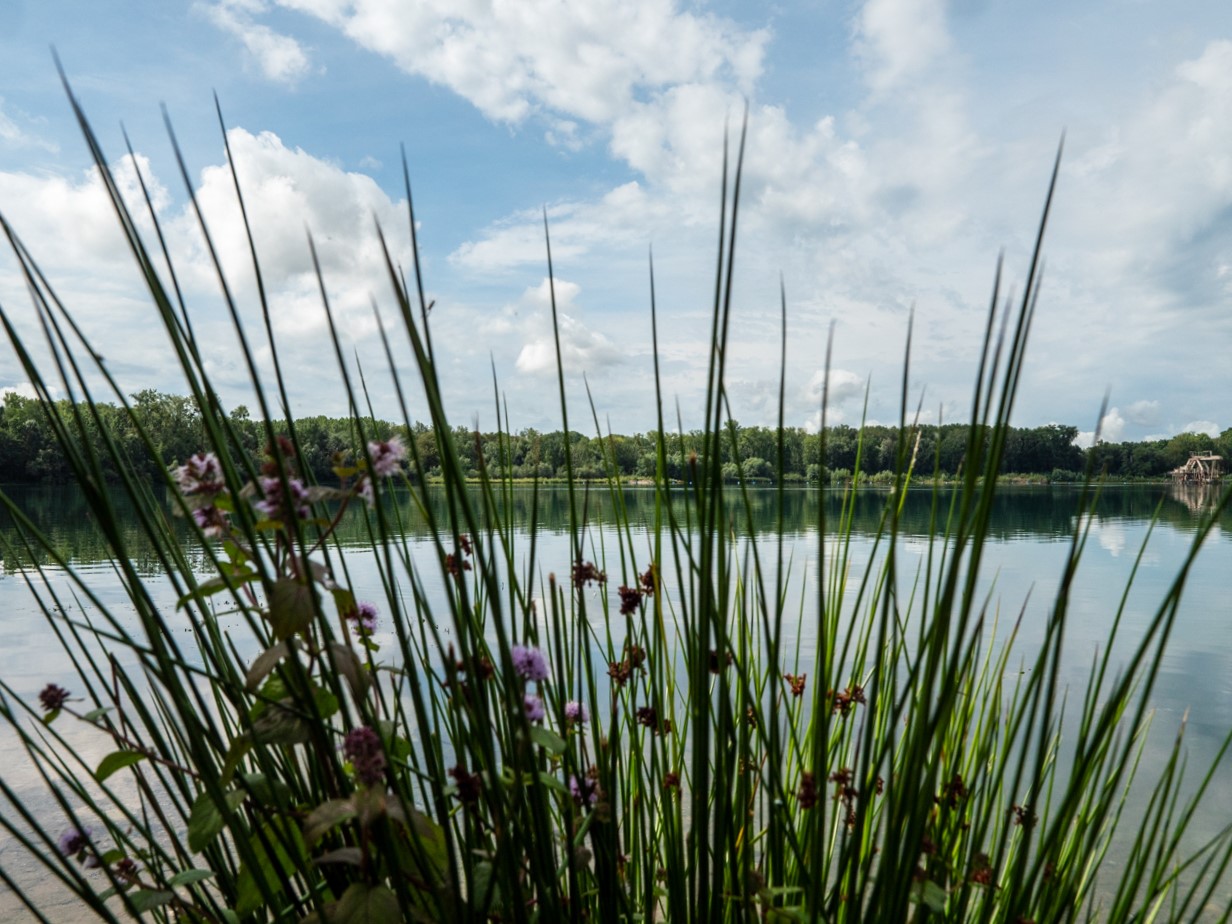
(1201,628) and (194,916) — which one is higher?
(194,916)

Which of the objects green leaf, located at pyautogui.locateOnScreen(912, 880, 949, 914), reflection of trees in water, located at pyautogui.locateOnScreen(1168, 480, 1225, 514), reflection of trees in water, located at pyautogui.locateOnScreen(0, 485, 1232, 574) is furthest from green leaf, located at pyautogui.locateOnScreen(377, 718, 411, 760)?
reflection of trees in water, located at pyautogui.locateOnScreen(1168, 480, 1225, 514)

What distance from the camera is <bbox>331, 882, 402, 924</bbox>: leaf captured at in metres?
0.70

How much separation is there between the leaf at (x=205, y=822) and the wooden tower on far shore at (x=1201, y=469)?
42.0 metres

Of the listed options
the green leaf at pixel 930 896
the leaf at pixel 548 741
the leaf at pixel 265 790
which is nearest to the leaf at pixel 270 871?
the leaf at pixel 265 790

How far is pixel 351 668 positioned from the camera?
0.71 meters

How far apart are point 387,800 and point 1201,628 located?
32.6 ft

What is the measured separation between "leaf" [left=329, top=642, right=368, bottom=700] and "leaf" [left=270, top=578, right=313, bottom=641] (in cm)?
3

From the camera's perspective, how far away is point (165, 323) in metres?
0.72

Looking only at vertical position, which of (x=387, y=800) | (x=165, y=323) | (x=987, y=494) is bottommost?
(x=387, y=800)

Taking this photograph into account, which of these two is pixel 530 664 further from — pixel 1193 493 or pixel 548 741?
pixel 1193 493

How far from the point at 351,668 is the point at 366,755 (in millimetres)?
80

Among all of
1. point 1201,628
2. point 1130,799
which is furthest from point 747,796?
point 1201,628

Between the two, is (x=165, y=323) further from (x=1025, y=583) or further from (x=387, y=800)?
(x=1025, y=583)

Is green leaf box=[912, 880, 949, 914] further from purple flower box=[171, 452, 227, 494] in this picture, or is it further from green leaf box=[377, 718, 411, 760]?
purple flower box=[171, 452, 227, 494]
